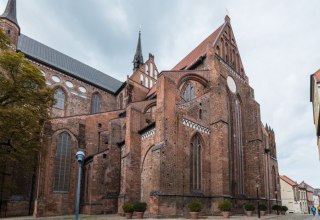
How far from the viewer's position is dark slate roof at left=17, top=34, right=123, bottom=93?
32.9 m

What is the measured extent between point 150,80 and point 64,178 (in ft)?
66.6

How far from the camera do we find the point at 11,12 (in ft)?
98.0

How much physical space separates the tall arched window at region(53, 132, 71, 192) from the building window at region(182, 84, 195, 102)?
11434 millimetres

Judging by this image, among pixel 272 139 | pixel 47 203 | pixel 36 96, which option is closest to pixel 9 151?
pixel 36 96

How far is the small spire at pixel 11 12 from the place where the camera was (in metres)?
29.2

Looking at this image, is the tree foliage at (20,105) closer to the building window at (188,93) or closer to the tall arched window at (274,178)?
the building window at (188,93)

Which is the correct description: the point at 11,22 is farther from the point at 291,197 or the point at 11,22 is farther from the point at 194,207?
the point at 291,197

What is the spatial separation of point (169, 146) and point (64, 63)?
2397 cm

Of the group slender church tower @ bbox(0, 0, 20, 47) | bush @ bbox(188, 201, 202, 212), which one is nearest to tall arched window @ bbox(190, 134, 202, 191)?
bush @ bbox(188, 201, 202, 212)

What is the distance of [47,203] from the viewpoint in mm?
23516

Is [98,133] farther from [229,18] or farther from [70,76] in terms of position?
[229,18]

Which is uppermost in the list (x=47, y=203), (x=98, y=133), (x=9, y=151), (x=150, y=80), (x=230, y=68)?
(x=150, y=80)

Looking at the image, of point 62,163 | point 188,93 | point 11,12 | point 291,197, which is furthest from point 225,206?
point 291,197

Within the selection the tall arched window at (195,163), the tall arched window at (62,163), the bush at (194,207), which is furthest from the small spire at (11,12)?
the bush at (194,207)
